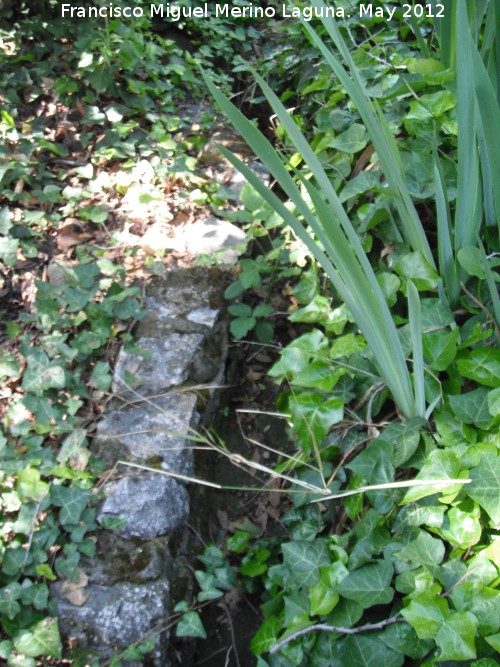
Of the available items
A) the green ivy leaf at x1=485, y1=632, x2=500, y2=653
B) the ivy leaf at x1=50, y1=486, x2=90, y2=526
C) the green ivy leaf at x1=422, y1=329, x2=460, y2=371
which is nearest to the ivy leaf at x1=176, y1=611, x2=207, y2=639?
the ivy leaf at x1=50, y1=486, x2=90, y2=526

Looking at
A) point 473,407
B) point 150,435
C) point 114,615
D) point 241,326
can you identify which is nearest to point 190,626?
point 114,615

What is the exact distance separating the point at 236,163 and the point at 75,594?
1.19 metres

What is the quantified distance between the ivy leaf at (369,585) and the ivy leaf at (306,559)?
12cm

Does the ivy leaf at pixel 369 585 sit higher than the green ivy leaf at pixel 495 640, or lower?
lower

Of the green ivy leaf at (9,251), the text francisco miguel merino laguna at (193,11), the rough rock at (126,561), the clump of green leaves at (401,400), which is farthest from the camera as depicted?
the text francisco miguel merino laguna at (193,11)

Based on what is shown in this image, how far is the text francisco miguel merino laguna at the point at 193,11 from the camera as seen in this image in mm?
2723

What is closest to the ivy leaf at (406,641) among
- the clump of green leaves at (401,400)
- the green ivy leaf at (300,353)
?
the clump of green leaves at (401,400)

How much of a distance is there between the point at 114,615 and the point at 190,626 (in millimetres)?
199

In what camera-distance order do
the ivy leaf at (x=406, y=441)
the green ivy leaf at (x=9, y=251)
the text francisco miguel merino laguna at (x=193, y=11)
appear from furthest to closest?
the text francisco miguel merino laguna at (x=193, y=11) < the green ivy leaf at (x=9, y=251) < the ivy leaf at (x=406, y=441)

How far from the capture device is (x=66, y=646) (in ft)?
4.84

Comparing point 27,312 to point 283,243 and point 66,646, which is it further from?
point 66,646

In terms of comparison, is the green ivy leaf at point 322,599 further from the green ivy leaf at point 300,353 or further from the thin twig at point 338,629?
the green ivy leaf at point 300,353

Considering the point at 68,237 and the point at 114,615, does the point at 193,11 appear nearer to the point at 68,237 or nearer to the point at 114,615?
the point at 68,237

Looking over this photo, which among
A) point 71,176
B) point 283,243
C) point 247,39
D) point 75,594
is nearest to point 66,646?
point 75,594
